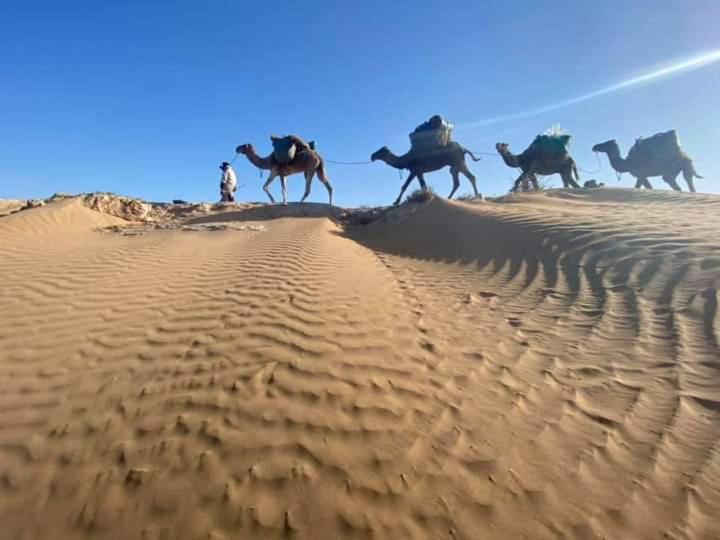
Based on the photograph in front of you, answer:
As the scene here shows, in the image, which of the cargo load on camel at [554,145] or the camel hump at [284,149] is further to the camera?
the cargo load on camel at [554,145]

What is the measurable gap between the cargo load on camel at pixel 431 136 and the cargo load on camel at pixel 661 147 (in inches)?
386

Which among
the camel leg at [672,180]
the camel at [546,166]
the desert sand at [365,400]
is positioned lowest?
the desert sand at [365,400]

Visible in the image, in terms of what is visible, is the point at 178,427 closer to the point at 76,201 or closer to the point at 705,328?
the point at 705,328

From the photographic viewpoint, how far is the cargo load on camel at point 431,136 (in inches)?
588

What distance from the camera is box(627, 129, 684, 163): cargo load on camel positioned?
55.9 feet

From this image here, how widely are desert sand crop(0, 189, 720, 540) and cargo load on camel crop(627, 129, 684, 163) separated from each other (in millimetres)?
15379

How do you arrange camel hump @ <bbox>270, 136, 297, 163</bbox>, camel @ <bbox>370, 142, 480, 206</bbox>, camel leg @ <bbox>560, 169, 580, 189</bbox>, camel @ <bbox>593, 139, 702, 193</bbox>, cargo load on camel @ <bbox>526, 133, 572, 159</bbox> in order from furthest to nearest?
camel @ <bbox>593, 139, 702, 193</bbox> → camel leg @ <bbox>560, 169, 580, 189</bbox> → cargo load on camel @ <bbox>526, 133, 572, 159</bbox> → camel @ <bbox>370, 142, 480, 206</bbox> → camel hump @ <bbox>270, 136, 297, 163</bbox>

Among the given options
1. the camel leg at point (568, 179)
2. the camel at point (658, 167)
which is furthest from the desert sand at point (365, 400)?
the camel at point (658, 167)

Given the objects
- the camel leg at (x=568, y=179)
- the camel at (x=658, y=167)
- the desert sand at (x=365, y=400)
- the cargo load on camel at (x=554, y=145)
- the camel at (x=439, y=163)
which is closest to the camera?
the desert sand at (x=365, y=400)

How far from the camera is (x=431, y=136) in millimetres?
15008

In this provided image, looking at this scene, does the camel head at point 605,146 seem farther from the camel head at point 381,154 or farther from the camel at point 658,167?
the camel head at point 381,154

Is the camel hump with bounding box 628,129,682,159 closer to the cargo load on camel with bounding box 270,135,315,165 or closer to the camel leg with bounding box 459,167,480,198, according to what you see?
the camel leg with bounding box 459,167,480,198

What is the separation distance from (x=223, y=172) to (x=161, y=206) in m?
2.90

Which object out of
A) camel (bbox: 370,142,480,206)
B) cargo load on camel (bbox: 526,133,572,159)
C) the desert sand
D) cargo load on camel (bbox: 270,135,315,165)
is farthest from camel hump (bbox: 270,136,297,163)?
cargo load on camel (bbox: 526,133,572,159)
